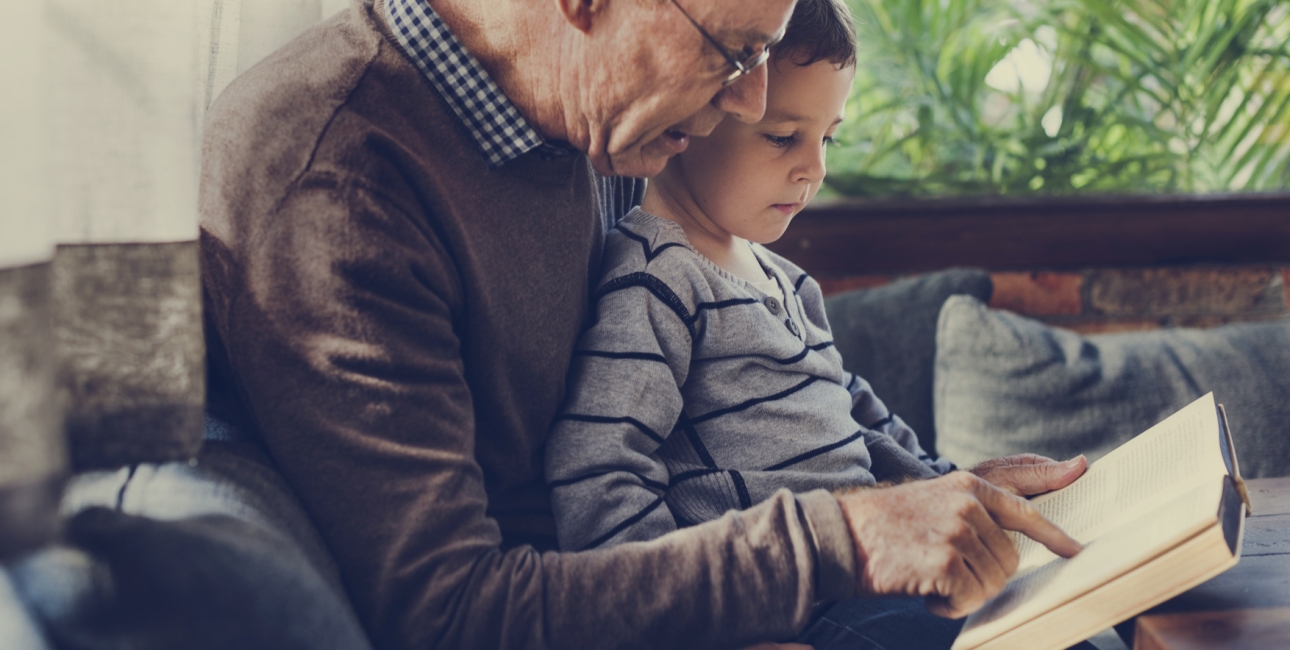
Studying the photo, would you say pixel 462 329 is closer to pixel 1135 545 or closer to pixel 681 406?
pixel 681 406

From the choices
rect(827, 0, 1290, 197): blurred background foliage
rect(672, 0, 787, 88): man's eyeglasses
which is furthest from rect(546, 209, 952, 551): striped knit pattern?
rect(827, 0, 1290, 197): blurred background foliage

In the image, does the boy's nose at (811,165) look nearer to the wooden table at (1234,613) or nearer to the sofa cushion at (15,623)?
the wooden table at (1234,613)

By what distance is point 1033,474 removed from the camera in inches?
41.1

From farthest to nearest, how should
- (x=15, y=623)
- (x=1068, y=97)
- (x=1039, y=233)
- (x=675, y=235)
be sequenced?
1. (x=1068, y=97)
2. (x=1039, y=233)
3. (x=675, y=235)
4. (x=15, y=623)

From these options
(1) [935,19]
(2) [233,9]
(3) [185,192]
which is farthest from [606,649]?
(1) [935,19]

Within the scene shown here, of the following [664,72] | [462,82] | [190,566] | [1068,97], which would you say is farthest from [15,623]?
[1068,97]

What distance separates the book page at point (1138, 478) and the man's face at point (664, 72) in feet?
1.64

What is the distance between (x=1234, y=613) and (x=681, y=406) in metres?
0.50

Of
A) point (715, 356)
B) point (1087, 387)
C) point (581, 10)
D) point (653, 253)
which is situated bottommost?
point (1087, 387)

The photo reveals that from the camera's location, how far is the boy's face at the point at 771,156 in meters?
1.02

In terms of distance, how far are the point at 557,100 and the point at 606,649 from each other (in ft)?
1.65

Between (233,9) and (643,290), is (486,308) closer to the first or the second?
(643,290)

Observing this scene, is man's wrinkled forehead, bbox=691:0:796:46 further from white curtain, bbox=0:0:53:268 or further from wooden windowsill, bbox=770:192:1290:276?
wooden windowsill, bbox=770:192:1290:276

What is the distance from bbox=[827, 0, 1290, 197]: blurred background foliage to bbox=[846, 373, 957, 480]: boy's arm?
99 centimetres
